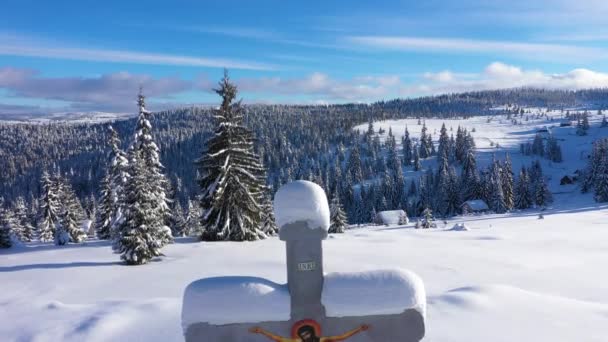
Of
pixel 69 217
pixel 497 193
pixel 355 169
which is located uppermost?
pixel 69 217

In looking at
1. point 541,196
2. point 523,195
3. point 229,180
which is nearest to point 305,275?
point 229,180

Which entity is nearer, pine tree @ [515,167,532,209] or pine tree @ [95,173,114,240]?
pine tree @ [95,173,114,240]

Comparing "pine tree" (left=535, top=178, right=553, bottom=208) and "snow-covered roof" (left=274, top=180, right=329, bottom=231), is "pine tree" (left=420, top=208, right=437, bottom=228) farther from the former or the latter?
"pine tree" (left=535, top=178, right=553, bottom=208)

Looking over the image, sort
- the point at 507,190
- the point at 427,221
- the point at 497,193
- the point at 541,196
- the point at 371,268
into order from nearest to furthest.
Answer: the point at 371,268
the point at 427,221
the point at 497,193
the point at 507,190
the point at 541,196

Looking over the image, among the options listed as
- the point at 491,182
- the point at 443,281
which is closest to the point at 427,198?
the point at 491,182

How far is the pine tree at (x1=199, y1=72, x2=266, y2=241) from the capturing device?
21.9 meters

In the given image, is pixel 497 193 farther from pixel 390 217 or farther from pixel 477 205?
pixel 390 217

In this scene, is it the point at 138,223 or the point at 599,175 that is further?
the point at 599,175

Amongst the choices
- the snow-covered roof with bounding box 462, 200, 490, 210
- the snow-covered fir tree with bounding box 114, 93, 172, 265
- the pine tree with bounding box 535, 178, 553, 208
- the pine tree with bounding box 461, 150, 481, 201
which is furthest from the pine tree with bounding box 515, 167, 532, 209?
the snow-covered fir tree with bounding box 114, 93, 172, 265

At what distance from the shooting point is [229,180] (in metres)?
22.2

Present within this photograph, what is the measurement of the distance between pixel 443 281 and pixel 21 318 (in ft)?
33.4

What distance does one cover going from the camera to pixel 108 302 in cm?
898

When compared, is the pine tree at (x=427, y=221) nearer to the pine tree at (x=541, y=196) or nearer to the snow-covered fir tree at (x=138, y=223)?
the snow-covered fir tree at (x=138, y=223)

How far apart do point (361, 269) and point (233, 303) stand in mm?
8416
